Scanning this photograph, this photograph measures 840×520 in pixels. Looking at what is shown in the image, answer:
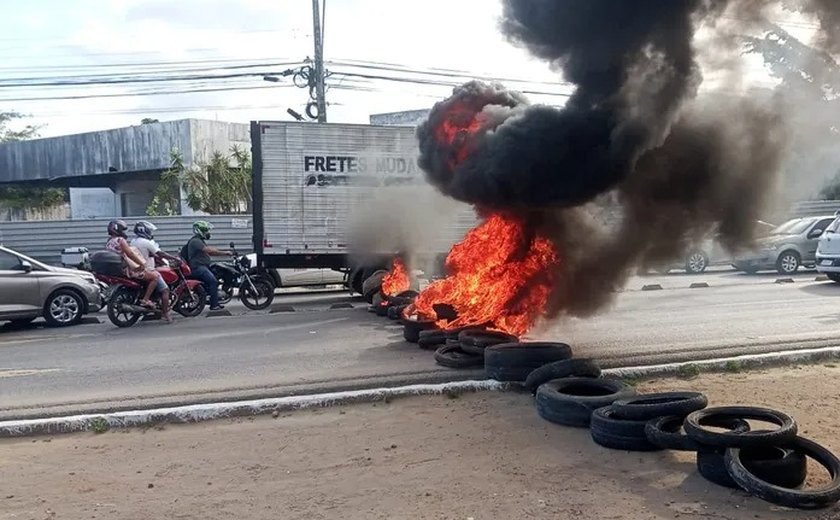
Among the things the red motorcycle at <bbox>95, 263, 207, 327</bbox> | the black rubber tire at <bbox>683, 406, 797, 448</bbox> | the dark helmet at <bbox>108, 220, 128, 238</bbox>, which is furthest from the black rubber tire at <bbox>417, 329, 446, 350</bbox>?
the dark helmet at <bbox>108, 220, 128, 238</bbox>

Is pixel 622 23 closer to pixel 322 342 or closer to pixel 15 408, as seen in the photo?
pixel 322 342

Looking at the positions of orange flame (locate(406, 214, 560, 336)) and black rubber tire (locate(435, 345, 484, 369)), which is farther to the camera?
orange flame (locate(406, 214, 560, 336))

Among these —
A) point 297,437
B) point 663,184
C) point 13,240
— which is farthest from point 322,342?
point 13,240

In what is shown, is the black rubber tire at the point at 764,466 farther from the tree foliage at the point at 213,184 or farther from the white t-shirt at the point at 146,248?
the tree foliage at the point at 213,184

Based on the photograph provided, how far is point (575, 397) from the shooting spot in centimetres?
559

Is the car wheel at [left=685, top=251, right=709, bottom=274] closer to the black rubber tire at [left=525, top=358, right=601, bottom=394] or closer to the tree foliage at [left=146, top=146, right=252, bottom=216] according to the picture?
the black rubber tire at [left=525, top=358, right=601, bottom=394]

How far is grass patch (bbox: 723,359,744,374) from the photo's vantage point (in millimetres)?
7285

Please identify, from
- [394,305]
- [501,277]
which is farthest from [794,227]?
[501,277]

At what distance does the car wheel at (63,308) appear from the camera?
12.5m

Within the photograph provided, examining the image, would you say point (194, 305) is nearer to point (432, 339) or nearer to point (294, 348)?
point (294, 348)

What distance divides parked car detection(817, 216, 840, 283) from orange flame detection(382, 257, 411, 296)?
974 centimetres

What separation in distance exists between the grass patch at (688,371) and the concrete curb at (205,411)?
226cm

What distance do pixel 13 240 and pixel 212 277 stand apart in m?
12.0

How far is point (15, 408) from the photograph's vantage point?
6.58 metres
